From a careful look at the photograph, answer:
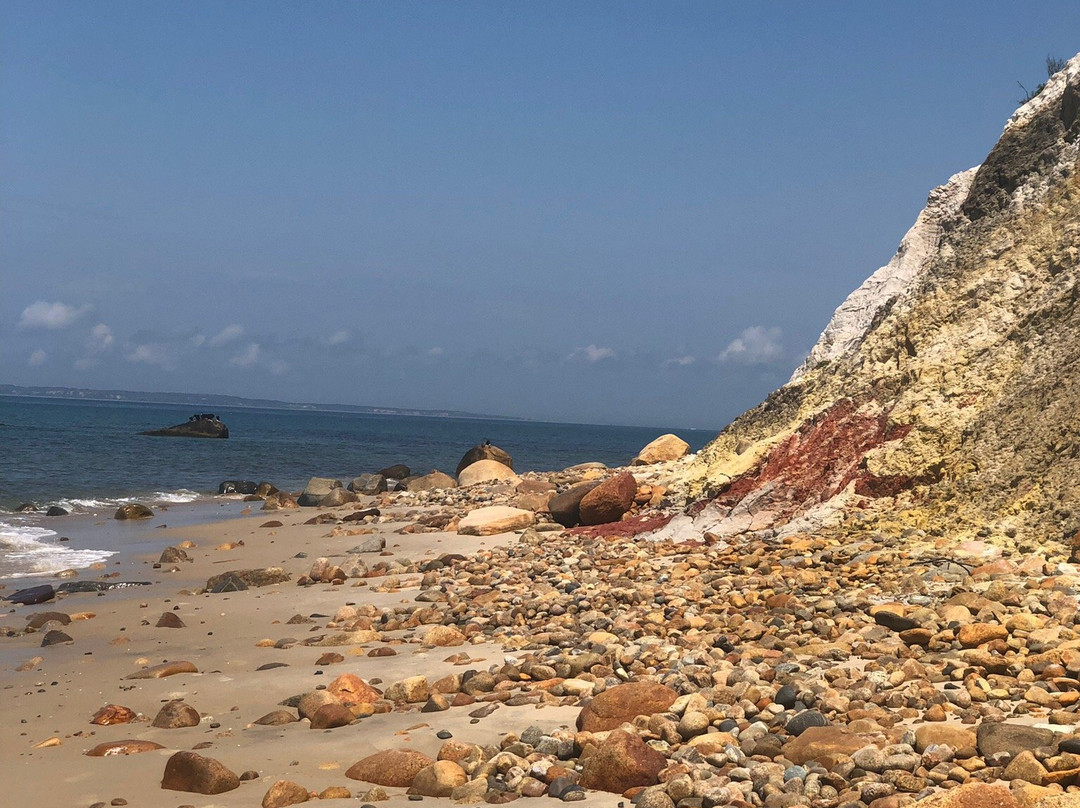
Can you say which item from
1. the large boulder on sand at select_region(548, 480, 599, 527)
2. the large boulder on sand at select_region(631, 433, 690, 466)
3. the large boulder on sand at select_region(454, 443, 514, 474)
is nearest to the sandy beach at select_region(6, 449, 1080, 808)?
the large boulder on sand at select_region(548, 480, 599, 527)

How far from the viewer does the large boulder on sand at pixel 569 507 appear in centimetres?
1580

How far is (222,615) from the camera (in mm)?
10961

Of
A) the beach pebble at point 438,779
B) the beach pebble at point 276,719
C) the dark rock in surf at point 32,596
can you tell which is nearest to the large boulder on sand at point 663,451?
the dark rock in surf at point 32,596

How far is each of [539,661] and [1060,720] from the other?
12.3 ft

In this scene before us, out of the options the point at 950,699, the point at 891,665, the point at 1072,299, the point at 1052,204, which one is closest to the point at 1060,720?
the point at 950,699

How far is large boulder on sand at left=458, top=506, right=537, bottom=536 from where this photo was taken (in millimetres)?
16031

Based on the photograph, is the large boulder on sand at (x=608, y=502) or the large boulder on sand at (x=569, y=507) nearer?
the large boulder on sand at (x=608, y=502)

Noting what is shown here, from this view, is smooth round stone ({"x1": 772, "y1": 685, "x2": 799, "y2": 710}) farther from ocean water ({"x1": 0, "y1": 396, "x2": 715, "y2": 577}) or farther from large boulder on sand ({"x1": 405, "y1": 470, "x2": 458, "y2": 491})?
large boulder on sand ({"x1": 405, "y1": 470, "x2": 458, "y2": 491})

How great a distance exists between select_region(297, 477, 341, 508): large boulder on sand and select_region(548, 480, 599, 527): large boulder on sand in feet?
36.5

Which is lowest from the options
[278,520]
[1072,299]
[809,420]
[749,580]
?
[278,520]

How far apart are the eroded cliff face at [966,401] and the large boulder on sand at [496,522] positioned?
3.10 meters

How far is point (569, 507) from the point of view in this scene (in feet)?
52.0

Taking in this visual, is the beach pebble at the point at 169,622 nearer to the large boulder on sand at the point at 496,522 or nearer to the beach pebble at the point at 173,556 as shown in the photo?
the beach pebble at the point at 173,556

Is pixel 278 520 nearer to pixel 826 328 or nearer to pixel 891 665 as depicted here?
pixel 826 328
